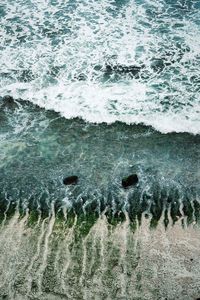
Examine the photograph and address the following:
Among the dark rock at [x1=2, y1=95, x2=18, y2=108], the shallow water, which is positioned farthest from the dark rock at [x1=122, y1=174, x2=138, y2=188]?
the dark rock at [x1=2, y1=95, x2=18, y2=108]

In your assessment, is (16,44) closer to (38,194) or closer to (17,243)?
(38,194)

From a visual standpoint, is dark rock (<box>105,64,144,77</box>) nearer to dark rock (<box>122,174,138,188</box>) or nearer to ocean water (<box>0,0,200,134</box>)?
ocean water (<box>0,0,200,134</box>)

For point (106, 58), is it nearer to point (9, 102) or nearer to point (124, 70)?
point (124, 70)

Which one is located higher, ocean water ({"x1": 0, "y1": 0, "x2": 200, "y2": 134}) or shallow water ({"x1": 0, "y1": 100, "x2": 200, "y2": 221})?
ocean water ({"x1": 0, "y1": 0, "x2": 200, "y2": 134})

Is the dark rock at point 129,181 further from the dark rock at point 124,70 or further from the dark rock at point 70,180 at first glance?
the dark rock at point 124,70

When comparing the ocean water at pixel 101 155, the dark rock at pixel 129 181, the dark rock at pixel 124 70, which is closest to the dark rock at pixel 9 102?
the ocean water at pixel 101 155

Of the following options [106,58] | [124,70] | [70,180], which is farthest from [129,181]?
[106,58]
